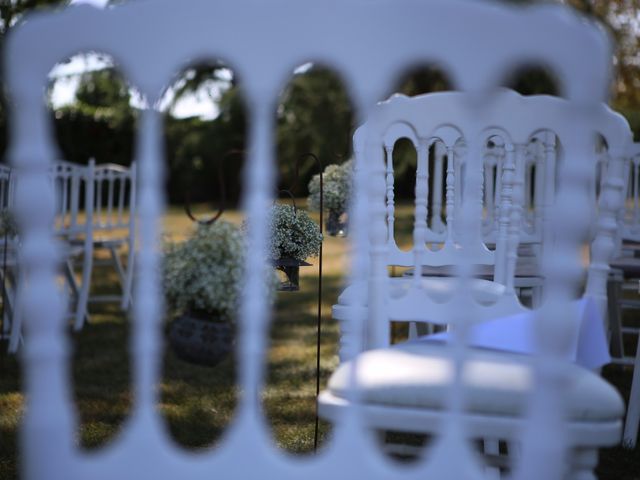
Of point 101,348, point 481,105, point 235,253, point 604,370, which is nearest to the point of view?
point 481,105

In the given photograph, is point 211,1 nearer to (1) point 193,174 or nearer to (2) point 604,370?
(2) point 604,370

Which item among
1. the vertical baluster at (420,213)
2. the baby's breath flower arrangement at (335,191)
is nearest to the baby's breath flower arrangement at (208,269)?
the vertical baluster at (420,213)

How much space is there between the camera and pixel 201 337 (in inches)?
91.4

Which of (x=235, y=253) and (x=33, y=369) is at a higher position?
(x=235, y=253)

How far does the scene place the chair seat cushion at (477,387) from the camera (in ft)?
4.05

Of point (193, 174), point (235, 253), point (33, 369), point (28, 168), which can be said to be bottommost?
point (33, 369)

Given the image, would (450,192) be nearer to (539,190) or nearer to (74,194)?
(539,190)

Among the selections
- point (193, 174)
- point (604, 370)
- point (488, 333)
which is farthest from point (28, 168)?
point (193, 174)

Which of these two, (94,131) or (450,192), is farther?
(94,131)

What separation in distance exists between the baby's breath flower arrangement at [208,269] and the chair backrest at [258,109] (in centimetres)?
89

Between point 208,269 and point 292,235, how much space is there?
59cm

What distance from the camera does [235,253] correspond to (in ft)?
6.43

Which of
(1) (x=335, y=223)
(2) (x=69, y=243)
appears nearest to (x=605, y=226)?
(1) (x=335, y=223)

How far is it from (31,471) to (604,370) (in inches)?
146
